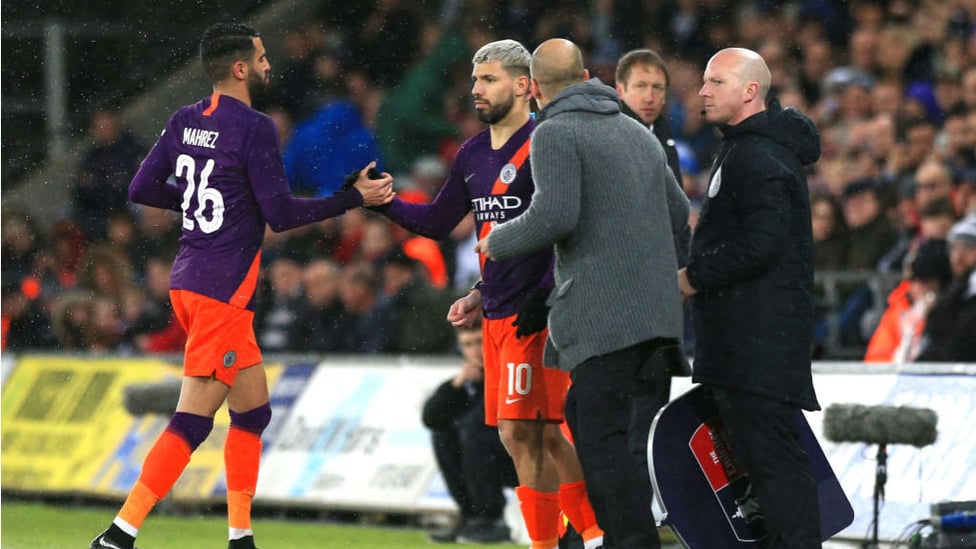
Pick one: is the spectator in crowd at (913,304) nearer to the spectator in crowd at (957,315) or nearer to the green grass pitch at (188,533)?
the spectator in crowd at (957,315)

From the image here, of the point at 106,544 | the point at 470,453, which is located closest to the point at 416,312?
the point at 470,453

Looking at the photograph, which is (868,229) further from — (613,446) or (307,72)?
(307,72)

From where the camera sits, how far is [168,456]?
7.67 metres

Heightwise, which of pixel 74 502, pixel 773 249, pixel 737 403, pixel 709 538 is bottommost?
pixel 74 502

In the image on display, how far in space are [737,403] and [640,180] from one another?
97 cm

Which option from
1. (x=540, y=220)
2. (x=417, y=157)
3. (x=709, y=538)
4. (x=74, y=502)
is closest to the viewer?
(x=540, y=220)

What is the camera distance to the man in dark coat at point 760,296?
7.01m

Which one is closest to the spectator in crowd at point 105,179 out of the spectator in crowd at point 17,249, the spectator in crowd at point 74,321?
the spectator in crowd at point 17,249

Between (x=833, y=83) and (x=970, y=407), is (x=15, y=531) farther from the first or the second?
(x=833, y=83)

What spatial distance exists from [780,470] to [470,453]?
383 centimetres

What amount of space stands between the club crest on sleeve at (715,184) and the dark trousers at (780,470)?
2.66 feet

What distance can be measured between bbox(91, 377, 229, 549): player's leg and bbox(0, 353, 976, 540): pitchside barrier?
354 cm

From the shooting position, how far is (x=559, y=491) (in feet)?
25.2

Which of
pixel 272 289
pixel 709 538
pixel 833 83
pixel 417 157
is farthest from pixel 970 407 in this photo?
pixel 417 157
